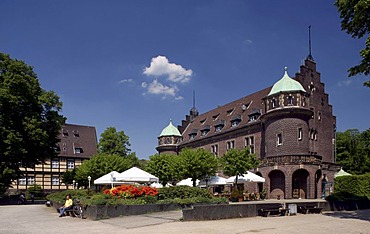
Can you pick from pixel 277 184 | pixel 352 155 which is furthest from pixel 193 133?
pixel 352 155

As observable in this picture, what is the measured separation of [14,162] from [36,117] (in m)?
4.37

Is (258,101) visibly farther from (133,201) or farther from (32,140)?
(133,201)

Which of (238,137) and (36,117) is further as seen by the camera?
(238,137)

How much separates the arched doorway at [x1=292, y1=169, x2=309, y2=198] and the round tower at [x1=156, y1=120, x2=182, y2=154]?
24.9 metres

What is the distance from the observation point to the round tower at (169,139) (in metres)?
61.3

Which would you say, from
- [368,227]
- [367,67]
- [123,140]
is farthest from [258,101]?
[368,227]

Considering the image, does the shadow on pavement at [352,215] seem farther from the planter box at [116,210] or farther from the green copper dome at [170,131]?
the green copper dome at [170,131]

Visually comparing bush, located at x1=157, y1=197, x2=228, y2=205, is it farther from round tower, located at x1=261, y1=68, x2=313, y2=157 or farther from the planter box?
round tower, located at x1=261, y1=68, x2=313, y2=157

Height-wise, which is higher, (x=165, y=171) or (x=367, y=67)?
(x=367, y=67)

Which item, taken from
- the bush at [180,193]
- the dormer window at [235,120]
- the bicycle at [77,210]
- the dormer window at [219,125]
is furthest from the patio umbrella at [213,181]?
the dormer window at [219,125]

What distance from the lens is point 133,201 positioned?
1989 centimetres

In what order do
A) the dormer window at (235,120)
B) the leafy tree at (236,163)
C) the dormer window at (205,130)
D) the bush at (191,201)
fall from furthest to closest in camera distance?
the dormer window at (205,130) < the dormer window at (235,120) < the leafy tree at (236,163) < the bush at (191,201)

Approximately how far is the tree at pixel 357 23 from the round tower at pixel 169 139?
145ft

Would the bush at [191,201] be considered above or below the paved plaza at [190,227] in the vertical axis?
above
